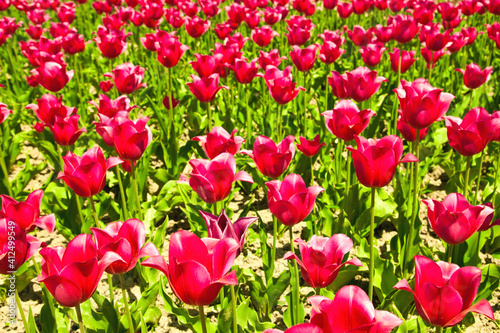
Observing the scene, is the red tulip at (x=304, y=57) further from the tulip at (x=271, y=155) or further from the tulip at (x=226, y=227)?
the tulip at (x=226, y=227)

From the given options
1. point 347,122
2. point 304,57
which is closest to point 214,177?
point 347,122

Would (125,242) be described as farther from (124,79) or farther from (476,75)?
(476,75)

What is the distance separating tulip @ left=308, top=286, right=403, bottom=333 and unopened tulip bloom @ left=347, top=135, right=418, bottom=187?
0.76m

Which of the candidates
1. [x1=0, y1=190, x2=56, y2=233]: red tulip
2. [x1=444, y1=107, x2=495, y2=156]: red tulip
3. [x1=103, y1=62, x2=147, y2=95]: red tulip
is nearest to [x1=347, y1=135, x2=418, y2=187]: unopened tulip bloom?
[x1=444, y1=107, x2=495, y2=156]: red tulip

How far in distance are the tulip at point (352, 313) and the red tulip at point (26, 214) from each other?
1.13m

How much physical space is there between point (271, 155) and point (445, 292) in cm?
106

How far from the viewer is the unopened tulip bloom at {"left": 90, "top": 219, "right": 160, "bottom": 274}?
1564 mm

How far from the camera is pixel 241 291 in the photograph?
103 inches

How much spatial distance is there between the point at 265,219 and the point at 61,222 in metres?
1.32

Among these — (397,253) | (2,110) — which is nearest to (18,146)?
(2,110)

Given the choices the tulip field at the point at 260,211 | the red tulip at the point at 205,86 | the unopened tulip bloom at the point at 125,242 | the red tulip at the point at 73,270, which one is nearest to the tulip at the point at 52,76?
the tulip field at the point at 260,211

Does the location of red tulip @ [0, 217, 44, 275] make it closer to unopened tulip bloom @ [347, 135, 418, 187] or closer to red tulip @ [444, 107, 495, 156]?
unopened tulip bloom @ [347, 135, 418, 187]

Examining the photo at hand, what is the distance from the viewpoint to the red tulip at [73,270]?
1387 mm

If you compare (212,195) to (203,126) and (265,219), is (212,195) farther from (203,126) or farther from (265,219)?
(203,126)
